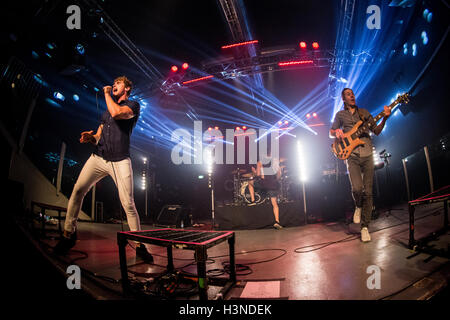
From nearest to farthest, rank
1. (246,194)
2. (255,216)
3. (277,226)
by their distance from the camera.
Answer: (277,226), (255,216), (246,194)

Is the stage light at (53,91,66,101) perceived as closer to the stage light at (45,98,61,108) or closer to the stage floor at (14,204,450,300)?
the stage light at (45,98,61,108)

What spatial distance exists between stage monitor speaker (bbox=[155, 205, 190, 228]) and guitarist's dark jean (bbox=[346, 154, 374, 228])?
4.85 metres

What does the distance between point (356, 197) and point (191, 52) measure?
23.4ft

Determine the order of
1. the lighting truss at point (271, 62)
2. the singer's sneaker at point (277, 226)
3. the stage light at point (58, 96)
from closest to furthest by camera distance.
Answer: the singer's sneaker at point (277, 226) < the stage light at point (58, 96) < the lighting truss at point (271, 62)

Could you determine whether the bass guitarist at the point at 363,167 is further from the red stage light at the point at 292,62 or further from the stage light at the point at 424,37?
the red stage light at the point at 292,62

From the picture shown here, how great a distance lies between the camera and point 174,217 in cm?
645

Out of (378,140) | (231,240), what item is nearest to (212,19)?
(231,240)

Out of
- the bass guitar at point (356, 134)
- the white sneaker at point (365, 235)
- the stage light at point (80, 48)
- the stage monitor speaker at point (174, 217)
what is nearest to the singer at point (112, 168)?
the white sneaker at point (365, 235)

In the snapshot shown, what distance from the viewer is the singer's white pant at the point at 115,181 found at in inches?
99.6

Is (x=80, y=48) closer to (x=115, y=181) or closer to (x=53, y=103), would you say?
(x=53, y=103)

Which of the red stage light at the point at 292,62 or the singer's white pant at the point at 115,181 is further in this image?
the red stage light at the point at 292,62

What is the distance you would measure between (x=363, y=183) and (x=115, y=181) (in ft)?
11.7

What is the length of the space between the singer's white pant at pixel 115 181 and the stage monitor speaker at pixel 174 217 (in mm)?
3842

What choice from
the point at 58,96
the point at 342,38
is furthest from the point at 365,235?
the point at 58,96
